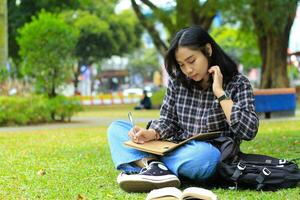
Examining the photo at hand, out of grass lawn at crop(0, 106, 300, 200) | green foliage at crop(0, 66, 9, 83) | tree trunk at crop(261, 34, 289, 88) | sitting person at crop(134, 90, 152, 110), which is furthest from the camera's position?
sitting person at crop(134, 90, 152, 110)

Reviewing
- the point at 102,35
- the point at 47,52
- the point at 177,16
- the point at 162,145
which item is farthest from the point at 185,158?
the point at 102,35

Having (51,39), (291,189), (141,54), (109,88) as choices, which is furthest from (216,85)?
(109,88)

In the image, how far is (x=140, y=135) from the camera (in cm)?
437

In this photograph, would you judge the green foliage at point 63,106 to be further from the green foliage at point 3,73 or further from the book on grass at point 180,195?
the book on grass at point 180,195

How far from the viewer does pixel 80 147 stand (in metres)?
8.30

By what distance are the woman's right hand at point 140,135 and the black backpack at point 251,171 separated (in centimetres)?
47

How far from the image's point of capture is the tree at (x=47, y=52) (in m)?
15.1

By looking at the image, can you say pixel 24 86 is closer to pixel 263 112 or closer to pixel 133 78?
pixel 263 112

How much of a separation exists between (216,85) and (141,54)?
64616 mm

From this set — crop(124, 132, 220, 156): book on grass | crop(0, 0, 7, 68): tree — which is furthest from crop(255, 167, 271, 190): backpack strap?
crop(0, 0, 7, 68): tree

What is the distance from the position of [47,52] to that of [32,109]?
4.71ft

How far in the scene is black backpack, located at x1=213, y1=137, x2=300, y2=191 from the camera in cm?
411

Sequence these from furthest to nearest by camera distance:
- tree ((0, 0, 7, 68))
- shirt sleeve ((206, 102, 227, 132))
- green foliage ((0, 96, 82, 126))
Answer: tree ((0, 0, 7, 68)), green foliage ((0, 96, 82, 126)), shirt sleeve ((206, 102, 227, 132))

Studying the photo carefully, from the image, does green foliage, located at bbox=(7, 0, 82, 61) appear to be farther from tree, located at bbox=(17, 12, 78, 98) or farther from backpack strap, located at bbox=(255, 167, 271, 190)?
backpack strap, located at bbox=(255, 167, 271, 190)
